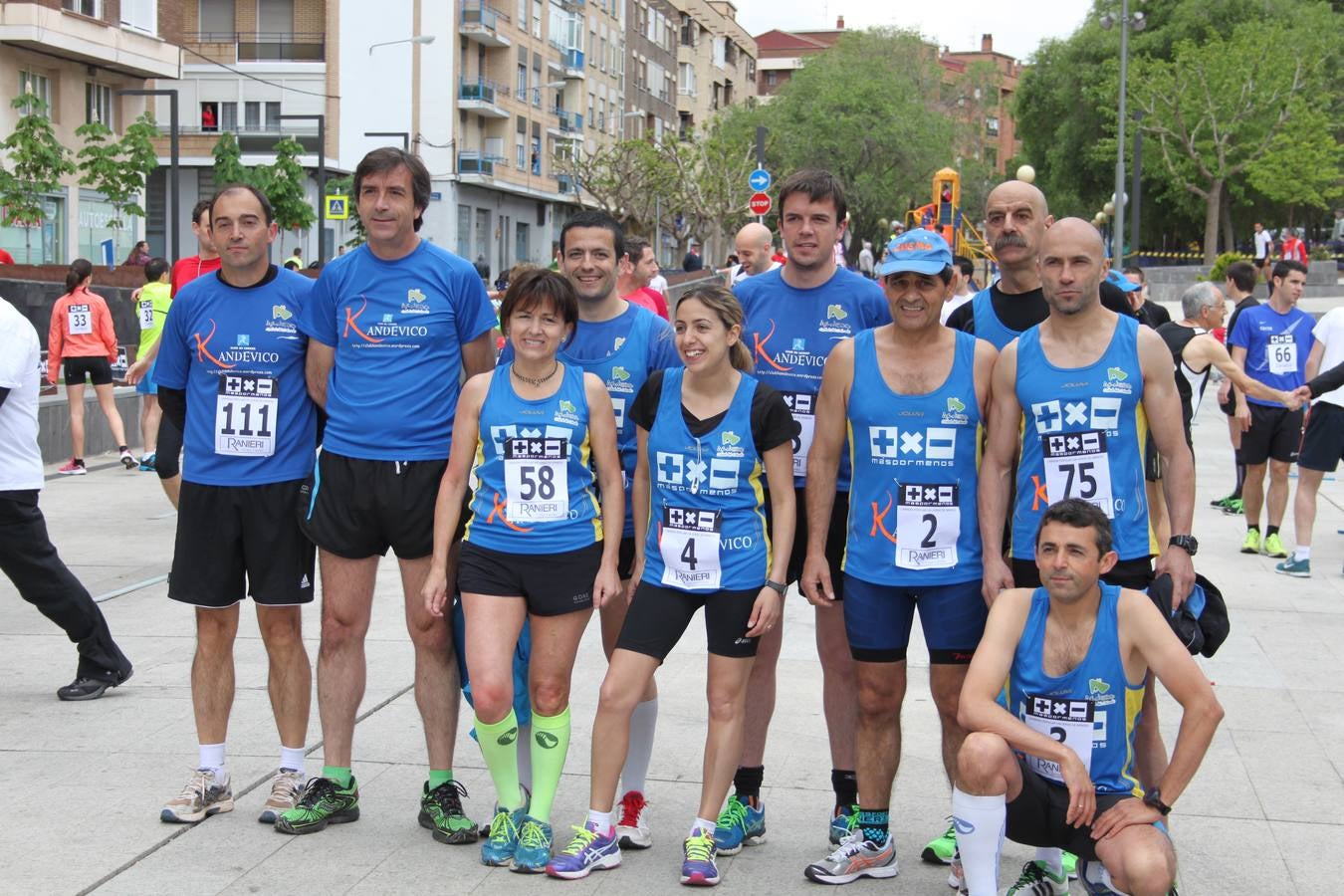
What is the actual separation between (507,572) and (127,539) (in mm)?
7414

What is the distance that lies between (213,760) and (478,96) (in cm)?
6055

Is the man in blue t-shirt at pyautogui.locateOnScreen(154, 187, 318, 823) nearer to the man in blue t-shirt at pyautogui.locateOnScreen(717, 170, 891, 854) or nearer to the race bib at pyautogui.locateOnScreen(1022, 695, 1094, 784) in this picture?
the man in blue t-shirt at pyautogui.locateOnScreen(717, 170, 891, 854)

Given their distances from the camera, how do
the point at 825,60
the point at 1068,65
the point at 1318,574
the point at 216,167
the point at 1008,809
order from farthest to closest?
the point at 825,60 → the point at 1068,65 → the point at 216,167 → the point at 1318,574 → the point at 1008,809

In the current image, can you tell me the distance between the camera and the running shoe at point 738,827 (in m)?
5.03

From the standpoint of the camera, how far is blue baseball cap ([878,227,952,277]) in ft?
15.4

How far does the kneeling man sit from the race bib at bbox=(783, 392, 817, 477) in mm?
1023

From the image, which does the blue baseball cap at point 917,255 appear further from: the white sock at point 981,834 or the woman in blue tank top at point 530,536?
the white sock at point 981,834

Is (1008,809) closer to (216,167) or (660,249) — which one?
(216,167)

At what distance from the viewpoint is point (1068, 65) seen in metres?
64.8

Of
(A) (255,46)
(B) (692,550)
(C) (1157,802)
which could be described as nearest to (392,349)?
(B) (692,550)

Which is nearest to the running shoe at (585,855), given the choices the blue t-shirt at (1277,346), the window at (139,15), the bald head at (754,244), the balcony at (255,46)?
the bald head at (754,244)

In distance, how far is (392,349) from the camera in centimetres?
516

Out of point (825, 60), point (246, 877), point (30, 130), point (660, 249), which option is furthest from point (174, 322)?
point (660, 249)

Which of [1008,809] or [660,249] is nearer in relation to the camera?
[1008,809]
